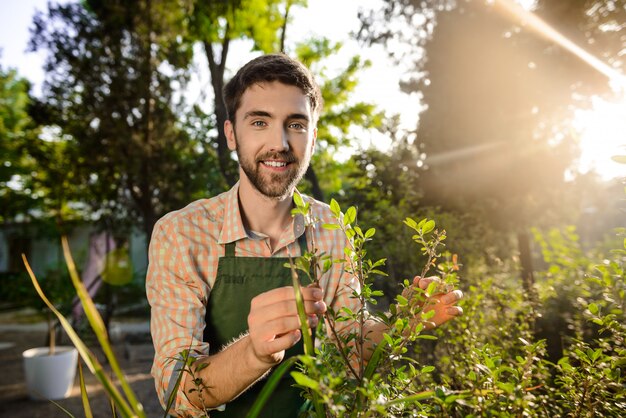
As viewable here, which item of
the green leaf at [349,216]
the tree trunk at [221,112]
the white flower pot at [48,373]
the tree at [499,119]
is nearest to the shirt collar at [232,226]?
the green leaf at [349,216]

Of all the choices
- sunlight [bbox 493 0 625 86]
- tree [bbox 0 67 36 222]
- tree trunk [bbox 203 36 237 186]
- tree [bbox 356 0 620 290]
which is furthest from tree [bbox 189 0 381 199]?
tree [bbox 0 67 36 222]

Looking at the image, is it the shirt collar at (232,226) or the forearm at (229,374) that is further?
the shirt collar at (232,226)

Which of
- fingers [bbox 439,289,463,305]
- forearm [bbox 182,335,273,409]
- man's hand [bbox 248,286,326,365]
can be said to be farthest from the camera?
fingers [bbox 439,289,463,305]

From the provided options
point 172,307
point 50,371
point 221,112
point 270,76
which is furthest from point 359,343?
point 221,112

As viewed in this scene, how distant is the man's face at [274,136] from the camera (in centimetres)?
207

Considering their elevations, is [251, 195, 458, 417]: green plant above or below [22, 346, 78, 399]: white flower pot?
above

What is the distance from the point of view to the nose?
2.06 m

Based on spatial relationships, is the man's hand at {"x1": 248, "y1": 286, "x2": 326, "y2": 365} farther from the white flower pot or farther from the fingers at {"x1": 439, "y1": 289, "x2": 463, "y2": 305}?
the white flower pot

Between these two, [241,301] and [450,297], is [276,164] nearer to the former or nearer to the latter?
[241,301]

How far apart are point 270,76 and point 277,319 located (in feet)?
4.76

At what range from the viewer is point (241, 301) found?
2043 mm

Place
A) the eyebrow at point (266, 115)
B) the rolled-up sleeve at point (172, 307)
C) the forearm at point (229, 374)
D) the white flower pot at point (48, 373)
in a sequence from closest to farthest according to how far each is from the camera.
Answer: the forearm at point (229, 374) → the rolled-up sleeve at point (172, 307) → the eyebrow at point (266, 115) → the white flower pot at point (48, 373)

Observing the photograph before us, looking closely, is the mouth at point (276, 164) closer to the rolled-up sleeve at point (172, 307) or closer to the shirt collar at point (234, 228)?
the shirt collar at point (234, 228)

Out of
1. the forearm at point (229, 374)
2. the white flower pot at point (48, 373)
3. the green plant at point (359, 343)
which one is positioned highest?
the green plant at point (359, 343)
